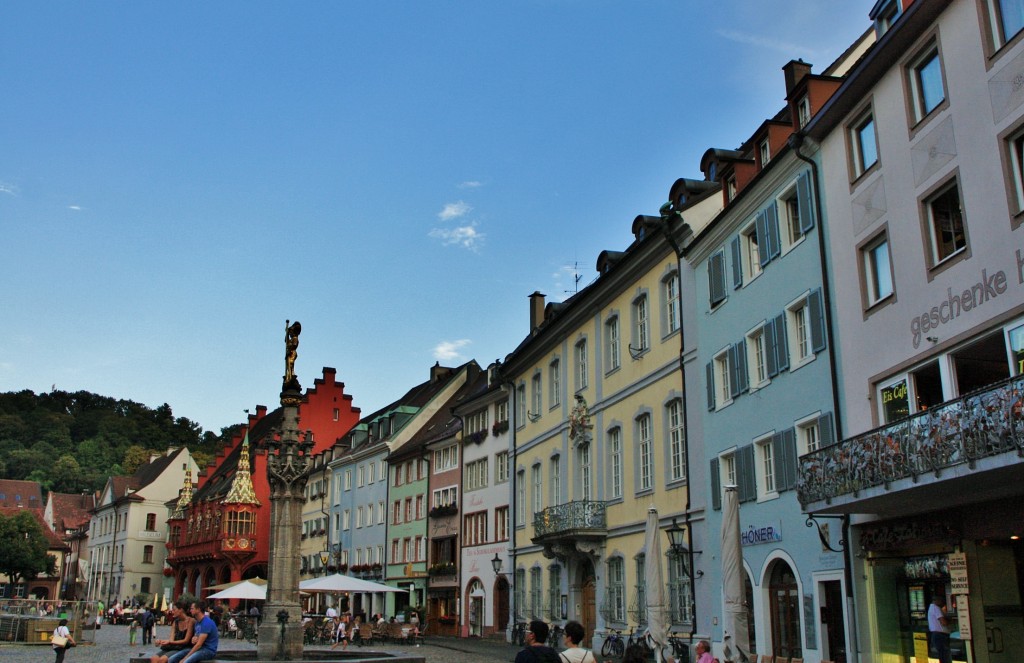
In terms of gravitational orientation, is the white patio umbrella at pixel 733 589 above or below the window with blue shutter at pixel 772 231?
below

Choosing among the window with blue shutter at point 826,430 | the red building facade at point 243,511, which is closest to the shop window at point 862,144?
the window with blue shutter at point 826,430

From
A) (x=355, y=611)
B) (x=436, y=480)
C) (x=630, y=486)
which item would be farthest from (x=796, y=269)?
(x=355, y=611)

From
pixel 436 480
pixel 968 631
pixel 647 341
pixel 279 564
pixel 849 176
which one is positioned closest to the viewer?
pixel 968 631

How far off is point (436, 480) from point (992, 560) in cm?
3793

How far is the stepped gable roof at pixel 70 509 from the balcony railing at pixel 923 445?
121346 millimetres

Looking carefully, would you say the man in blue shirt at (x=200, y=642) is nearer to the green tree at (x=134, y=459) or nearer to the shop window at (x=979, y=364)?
the shop window at (x=979, y=364)

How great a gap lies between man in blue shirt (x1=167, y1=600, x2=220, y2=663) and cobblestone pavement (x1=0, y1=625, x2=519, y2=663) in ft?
42.1

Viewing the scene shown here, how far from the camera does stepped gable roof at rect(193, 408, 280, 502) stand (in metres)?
78.3

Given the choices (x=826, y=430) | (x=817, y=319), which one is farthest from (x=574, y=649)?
(x=817, y=319)

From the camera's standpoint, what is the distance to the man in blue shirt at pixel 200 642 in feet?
39.9

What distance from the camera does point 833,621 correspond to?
64.7ft

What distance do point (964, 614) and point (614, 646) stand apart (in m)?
14.0

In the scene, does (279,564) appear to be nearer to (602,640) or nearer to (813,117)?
(602,640)

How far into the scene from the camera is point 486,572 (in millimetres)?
43781
